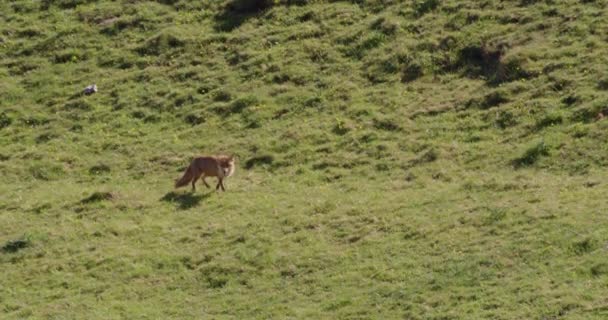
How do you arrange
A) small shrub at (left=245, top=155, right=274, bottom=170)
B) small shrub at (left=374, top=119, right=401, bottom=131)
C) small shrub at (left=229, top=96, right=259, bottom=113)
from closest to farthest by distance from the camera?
small shrub at (left=245, top=155, right=274, bottom=170) < small shrub at (left=374, top=119, right=401, bottom=131) < small shrub at (left=229, top=96, right=259, bottom=113)

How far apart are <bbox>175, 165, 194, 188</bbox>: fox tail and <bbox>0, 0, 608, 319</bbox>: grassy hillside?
32cm

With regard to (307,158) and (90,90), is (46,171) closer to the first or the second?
(90,90)

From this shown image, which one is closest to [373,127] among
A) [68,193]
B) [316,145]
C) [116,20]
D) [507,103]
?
[316,145]

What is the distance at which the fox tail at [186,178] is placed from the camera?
31.5 m

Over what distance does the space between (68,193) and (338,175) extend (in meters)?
8.73

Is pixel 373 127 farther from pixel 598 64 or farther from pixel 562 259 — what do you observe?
pixel 562 259

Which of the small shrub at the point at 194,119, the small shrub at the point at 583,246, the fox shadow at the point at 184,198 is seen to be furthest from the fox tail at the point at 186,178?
the small shrub at the point at 583,246

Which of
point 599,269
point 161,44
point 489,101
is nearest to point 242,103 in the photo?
point 161,44

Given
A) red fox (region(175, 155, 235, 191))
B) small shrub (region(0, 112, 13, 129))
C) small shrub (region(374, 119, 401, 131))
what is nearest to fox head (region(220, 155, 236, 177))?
red fox (region(175, 155, 235, 191))

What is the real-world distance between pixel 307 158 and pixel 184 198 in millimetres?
4432

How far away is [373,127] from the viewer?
113 feet

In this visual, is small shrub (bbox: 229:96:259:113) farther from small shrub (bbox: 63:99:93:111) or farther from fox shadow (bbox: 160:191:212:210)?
fox shadow (bbox: 160:191:212:210)

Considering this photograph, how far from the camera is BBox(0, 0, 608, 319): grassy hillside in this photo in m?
24.3

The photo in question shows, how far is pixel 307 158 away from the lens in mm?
33312
